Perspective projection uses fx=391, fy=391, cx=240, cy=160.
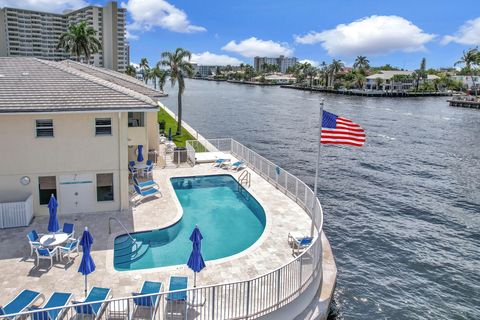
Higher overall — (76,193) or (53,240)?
(76,193)

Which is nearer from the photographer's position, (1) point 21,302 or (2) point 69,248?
(1) point 21,302

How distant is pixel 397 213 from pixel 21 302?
2348 centimetres

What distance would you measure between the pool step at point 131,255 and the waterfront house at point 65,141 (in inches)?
146

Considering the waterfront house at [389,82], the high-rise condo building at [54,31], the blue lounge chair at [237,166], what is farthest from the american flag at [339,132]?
the waterfront house at [389,82]

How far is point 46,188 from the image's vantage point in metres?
17.6

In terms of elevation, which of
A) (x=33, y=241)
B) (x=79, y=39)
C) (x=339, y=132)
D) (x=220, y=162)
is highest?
(x=79, y=39)

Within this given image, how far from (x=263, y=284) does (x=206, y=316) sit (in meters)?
1.80

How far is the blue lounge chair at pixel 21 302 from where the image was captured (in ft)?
33.8

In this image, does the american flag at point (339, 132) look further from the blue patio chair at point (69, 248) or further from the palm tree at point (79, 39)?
the palm tree at point (79, 39)

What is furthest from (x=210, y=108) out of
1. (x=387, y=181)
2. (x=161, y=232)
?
(x=161, y=232)

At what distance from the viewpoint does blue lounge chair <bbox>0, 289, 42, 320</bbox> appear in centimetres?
1030

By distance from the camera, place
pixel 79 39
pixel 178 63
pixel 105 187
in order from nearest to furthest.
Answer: pixel 105 187
pixel 178 63
pixel 79 39

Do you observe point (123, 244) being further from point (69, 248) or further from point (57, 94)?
point (57, 94)

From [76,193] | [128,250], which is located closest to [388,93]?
[76,193]
